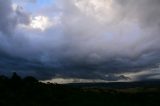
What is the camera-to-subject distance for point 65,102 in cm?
7462

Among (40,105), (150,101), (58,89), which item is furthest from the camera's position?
(58,89)

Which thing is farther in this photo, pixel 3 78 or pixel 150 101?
pixel 3 78

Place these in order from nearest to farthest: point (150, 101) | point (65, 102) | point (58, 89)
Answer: point (65, 102)
point (150, 101)
point (58, 89)

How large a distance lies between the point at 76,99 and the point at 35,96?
9.75 m

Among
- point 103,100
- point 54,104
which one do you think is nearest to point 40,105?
point 54,104

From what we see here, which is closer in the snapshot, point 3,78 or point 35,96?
point 35,96

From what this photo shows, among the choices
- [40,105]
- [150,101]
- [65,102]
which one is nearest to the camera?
[40,105]

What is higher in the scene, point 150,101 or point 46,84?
point 46,84

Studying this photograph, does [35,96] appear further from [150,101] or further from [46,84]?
[150,101]

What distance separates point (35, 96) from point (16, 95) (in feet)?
14.6

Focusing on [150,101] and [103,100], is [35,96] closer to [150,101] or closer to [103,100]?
[103,100]

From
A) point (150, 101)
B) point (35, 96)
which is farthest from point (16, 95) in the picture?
point (150, 101)

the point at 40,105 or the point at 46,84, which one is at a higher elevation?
the point at 46,84

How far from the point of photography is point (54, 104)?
71.7 meters
